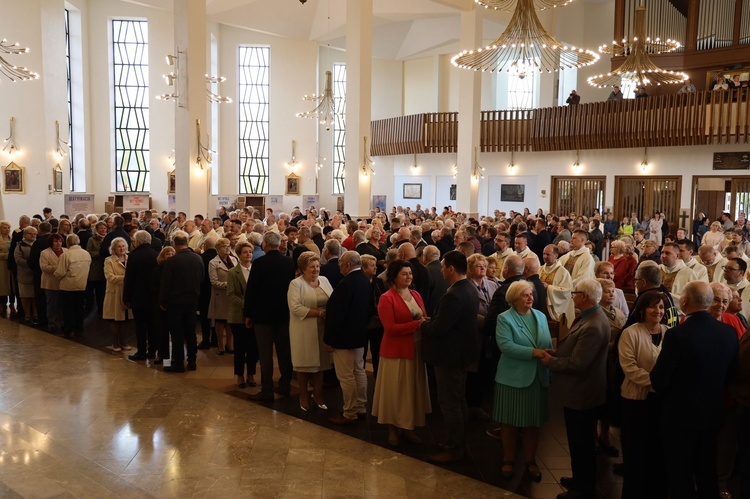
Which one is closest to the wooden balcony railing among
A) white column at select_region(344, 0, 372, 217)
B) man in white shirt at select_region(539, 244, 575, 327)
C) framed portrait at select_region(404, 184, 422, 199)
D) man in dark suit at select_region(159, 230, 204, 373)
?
framed portrait at select_region(404, 184, 422, 199)

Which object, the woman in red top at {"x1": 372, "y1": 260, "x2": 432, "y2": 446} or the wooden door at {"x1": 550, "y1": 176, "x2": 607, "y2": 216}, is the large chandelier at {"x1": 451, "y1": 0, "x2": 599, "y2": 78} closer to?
the woman in red top at {"x1": 372, "y1": 260, "x2": 432, "y2": 446}

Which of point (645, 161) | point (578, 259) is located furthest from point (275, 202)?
point (578, 259)

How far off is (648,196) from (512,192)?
4.81 meters

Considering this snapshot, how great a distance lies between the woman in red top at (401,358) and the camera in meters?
5.04

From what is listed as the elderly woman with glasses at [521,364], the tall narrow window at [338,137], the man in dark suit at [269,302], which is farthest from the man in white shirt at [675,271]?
the tall narrow window at [338,137]

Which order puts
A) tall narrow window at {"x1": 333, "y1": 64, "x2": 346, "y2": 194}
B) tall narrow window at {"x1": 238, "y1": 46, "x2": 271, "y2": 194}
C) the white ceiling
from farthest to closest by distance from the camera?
tall narrow window at {"x1": 333, "y1": 64, "x2": 346, "y2": 194} < tall narrow window at {"x1": 238, "y1": 46, "x2": 271, "y2": 194} < the white ceiling

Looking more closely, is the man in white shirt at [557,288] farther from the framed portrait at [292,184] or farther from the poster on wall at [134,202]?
the framed portrait at [292,184]

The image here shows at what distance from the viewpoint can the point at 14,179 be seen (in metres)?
18.0

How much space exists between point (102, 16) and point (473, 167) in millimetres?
14185

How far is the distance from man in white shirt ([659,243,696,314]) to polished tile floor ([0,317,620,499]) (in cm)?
217

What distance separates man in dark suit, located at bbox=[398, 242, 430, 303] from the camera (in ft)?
20.5

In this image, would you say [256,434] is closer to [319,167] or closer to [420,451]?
[420,451]

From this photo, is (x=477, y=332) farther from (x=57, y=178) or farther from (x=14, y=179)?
(x=57, y=178)

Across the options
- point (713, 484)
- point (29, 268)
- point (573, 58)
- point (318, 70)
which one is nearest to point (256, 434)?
point (713, 484)
